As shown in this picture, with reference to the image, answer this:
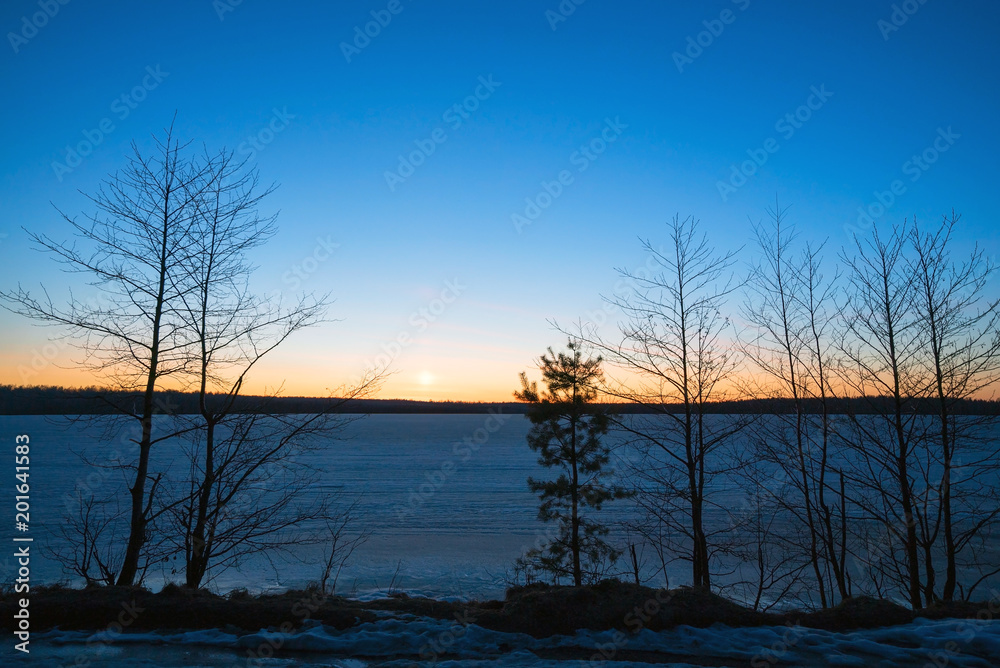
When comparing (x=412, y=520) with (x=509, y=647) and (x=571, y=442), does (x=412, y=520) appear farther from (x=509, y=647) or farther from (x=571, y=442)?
(x=509, y=647)

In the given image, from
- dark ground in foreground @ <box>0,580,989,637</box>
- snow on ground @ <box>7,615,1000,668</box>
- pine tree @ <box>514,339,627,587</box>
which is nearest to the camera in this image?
snow on ground @ <box>7,615,1000,668</box>

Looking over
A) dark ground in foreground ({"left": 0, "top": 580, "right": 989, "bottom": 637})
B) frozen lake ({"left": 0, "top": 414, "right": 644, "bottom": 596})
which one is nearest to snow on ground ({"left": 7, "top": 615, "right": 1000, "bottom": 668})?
dark ground in foreground ({"left": 0, "top": 580, "right": 989, "bottom": 637})

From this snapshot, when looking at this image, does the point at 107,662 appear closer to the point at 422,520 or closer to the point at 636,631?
the point at 636,631

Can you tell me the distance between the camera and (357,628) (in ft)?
22.5

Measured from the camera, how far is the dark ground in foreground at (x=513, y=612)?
22.5 feet

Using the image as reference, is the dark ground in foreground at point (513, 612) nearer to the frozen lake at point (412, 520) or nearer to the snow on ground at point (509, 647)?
the snow on ground at point (509, 647)

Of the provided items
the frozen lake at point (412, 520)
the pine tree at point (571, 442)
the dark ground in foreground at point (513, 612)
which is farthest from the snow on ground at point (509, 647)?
the pine tree at point (571, 442)

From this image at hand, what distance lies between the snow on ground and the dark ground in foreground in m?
0.20

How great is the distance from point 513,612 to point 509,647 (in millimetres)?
649

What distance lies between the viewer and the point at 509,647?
6.42m

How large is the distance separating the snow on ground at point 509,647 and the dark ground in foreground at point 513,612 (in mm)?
204

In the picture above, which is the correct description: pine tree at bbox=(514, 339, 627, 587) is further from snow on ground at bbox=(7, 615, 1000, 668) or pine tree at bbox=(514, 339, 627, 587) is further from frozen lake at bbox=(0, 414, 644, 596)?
snow on ground at bbox=(7, 615, 1000, 668)

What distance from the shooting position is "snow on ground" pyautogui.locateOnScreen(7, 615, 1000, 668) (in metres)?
5.90

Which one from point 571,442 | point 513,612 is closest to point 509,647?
point 513,612
